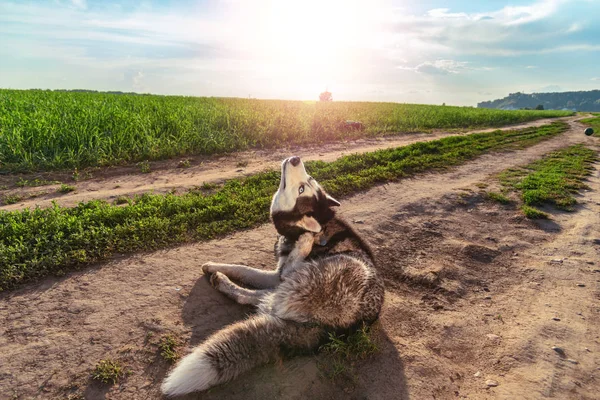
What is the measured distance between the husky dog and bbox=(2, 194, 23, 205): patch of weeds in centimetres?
492

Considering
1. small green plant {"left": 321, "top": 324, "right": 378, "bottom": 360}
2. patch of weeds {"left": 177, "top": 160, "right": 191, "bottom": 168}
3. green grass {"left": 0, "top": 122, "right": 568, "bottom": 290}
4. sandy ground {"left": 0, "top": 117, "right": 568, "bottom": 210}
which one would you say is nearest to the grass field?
sandy ground {"left": 0, "top": 117, "right": 568, "bottom": 210}

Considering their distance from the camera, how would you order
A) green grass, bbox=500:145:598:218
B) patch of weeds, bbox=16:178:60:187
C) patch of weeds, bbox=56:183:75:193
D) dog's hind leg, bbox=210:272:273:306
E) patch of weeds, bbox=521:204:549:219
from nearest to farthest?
1. dog's hind leg, bbox=210:272:273:306
2. patch of weeds, bbox=521:204:549:219
3. patch of weeds, bbox=56:183:75:193
4. patch of weeds, bbox=16:178:60:187
5. green grass, bbox=500:145:598:218

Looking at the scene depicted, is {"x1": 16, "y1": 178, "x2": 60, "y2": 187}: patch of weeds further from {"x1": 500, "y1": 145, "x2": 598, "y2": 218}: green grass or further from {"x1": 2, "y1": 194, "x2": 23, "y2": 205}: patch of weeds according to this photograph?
{"x1": 500, "y1": 145, "x2": 598, "y2": 218}: green grass

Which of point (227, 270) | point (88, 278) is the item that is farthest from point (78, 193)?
point (227, 270)

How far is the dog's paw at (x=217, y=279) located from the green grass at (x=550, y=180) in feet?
20.7

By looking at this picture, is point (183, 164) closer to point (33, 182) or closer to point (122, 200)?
point (122, 200)

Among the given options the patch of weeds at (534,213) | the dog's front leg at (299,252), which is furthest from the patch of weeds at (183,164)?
the patch of weeds at (534,213)

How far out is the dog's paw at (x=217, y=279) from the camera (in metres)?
4.20

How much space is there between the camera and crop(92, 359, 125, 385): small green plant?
9.53 ft

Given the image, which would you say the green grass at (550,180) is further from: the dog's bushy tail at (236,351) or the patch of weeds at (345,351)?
the dog's bushy tail at (236,351)

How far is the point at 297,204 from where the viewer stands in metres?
4.18

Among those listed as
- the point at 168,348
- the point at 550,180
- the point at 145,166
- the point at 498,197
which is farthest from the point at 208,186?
the point at 550,180

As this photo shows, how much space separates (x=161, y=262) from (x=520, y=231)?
6.29 metres

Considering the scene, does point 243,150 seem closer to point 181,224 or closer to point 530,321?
point 181,224
